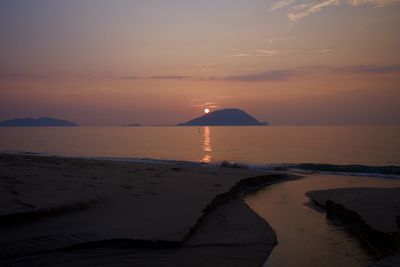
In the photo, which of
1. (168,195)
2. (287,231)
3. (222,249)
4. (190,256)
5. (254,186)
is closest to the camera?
(190,256)

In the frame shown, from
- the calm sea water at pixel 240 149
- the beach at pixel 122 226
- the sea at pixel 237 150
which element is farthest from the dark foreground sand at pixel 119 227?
the calm sea water at pixel 240 149

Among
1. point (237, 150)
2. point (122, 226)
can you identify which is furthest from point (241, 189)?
point (237, 150)

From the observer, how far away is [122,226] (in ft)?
28.1

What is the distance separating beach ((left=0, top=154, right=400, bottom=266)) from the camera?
23.0 ft

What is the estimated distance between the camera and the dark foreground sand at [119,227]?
7.00 meters

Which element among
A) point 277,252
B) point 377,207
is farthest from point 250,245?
point 377,207

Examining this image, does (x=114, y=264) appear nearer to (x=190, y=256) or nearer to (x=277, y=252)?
(x=190, y=256)

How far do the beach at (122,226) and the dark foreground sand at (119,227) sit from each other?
0.06ft

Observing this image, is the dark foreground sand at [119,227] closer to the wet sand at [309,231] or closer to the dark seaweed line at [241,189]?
the dark seaweed line at [241,189]

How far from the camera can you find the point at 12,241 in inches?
278

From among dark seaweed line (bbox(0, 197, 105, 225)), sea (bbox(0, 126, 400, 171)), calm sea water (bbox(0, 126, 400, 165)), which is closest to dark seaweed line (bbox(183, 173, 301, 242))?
dark seaweed line (bbox(0, 197, 105, 225))

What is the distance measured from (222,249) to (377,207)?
6.65 meters

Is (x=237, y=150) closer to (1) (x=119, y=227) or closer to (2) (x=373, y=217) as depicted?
(2) (x=373, y=217)

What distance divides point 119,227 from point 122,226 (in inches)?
4.4
